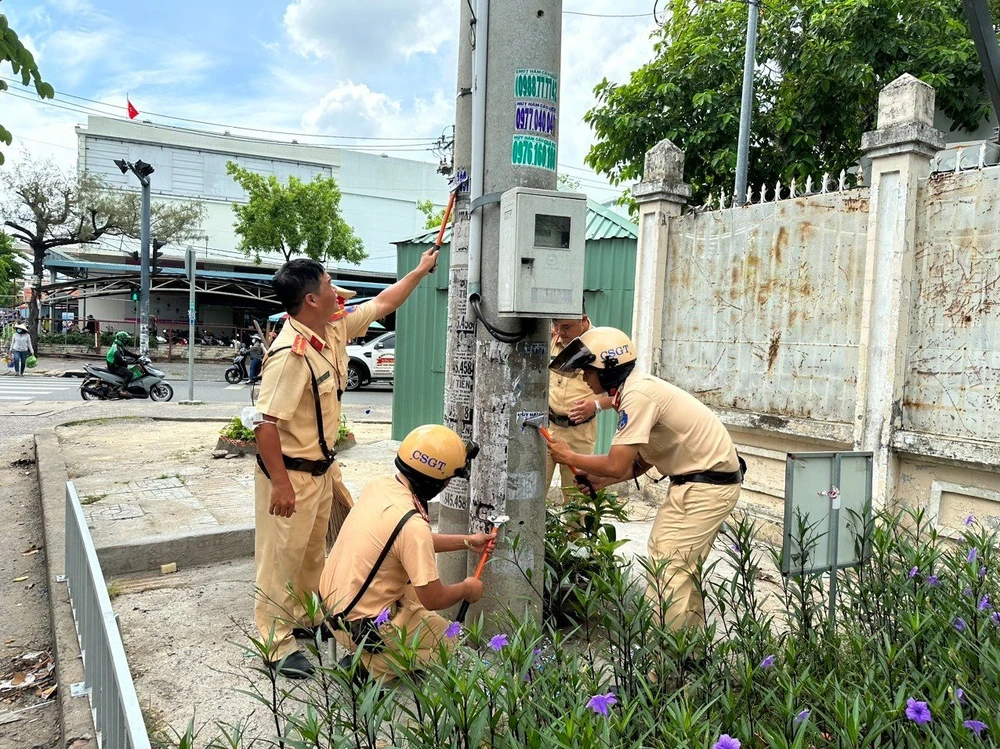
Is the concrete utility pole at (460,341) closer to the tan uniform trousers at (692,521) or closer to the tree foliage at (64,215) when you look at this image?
the tan uniform trousers at (692,521)

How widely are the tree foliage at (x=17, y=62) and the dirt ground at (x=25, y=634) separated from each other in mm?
2482

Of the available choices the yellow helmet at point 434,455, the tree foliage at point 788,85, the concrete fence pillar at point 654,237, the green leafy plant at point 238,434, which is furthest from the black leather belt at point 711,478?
the tree foliage at point 788,85

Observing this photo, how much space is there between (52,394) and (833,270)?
14.8 metres

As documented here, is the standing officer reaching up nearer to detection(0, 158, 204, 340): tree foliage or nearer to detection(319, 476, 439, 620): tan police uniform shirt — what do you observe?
detection(319, 476, 439, 620): tan police uniform shirt

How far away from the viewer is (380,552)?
257 centimetres

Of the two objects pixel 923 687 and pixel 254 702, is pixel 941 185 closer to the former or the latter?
pixel 923 687

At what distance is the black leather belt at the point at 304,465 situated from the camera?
318 centimetres

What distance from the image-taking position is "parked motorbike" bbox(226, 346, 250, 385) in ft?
57.3

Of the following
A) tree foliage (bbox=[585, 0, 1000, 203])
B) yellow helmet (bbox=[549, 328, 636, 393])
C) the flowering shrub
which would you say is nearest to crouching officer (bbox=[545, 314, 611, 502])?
yellow helmet (bbox=[549, 328, 636, 393])

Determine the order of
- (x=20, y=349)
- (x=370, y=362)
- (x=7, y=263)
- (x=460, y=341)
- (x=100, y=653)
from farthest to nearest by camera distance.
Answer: (x=7, y=263)
(x=20, y=349)
(x=370, y=362)
(x=460, y=341)
(x=100, y=653)

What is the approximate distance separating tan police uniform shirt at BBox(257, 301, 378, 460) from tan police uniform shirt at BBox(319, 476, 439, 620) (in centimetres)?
65

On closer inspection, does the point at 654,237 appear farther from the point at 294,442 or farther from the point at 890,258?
the point at 294,442

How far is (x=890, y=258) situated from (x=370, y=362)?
1397 cm

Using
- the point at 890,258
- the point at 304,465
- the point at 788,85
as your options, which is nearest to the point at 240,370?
the point at 788,85
